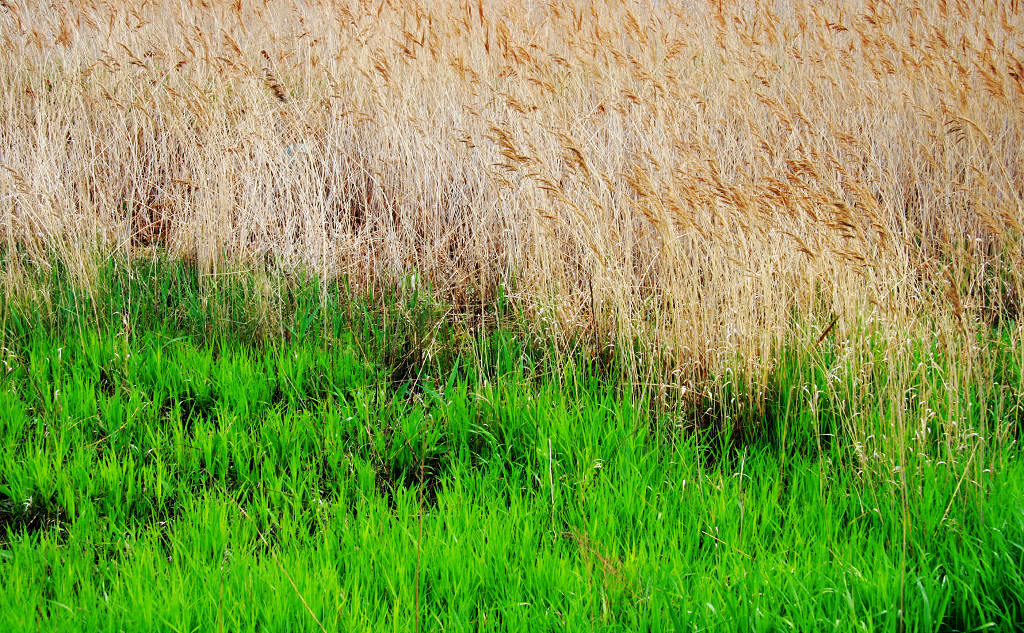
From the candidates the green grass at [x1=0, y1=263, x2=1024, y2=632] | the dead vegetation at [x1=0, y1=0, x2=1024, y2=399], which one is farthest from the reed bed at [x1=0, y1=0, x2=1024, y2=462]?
the green grass at [x1=0, y1=263, x2=1024, y2=632]

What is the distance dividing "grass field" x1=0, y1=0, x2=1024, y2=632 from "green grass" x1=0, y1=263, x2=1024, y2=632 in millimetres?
14

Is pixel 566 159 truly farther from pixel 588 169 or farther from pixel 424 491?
pixel 424 491

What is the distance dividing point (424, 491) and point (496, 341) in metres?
0.84

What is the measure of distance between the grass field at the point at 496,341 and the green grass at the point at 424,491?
14mm

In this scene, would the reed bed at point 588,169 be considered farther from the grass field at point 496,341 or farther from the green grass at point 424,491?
the green grass at point 424,491

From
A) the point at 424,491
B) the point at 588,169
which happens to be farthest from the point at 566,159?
the point at 424,491

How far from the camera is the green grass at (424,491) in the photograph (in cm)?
163

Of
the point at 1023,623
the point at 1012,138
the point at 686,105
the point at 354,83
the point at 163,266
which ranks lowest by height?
the point at 1023,623

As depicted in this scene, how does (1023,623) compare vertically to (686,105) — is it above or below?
below

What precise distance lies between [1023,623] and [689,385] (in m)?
1.21

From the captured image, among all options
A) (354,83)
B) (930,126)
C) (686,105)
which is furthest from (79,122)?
(930,126)

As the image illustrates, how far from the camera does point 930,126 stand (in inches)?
165

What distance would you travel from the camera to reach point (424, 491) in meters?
2.27

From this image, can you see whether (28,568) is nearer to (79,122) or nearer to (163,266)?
(163,266)
